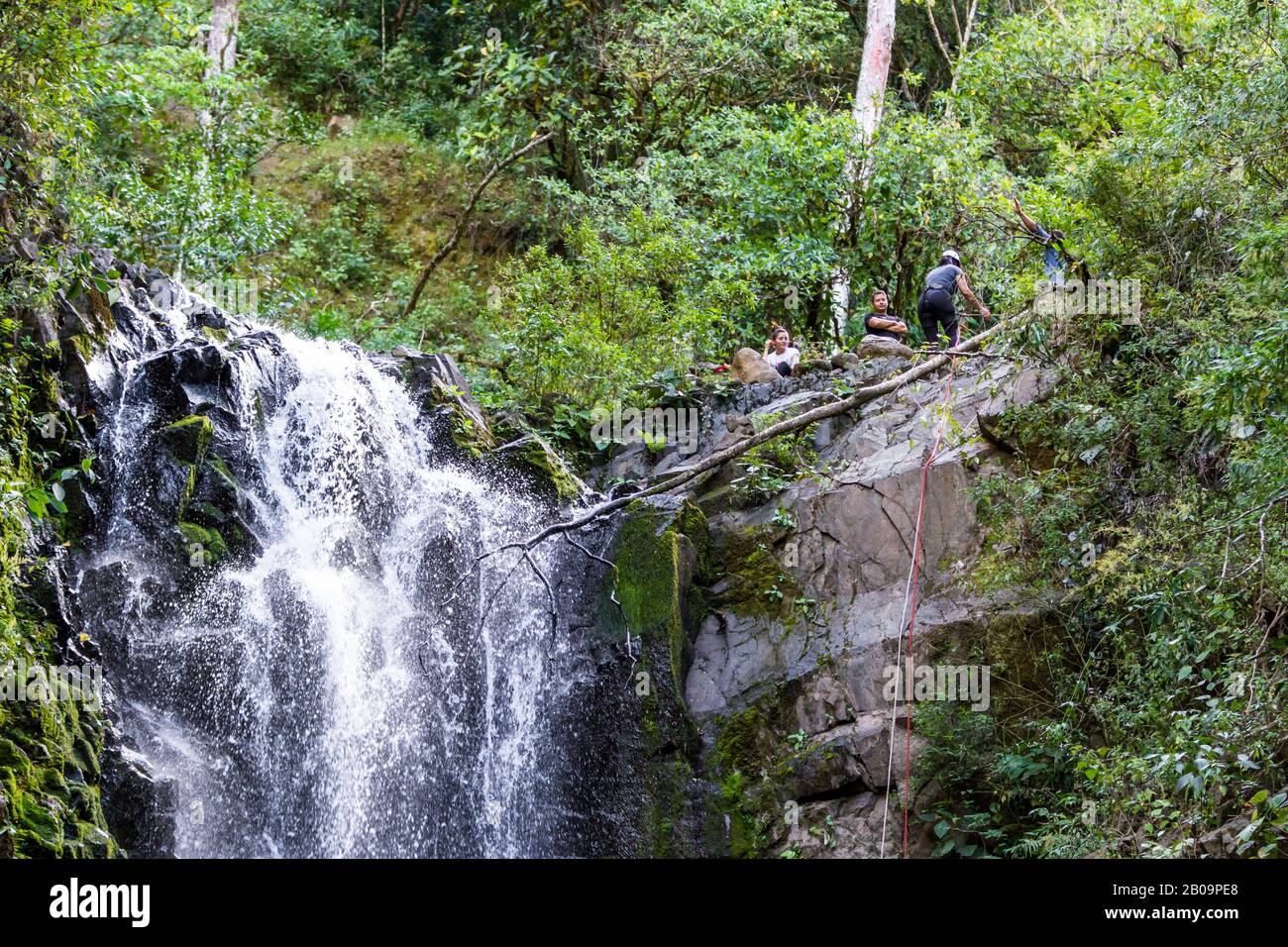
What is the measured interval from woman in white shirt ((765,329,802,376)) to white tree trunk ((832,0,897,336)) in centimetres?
232

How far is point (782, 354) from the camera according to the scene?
16.4m

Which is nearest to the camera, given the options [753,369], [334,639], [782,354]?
[334,639]

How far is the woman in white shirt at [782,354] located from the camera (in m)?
16.1

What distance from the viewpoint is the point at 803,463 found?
42.4 ft

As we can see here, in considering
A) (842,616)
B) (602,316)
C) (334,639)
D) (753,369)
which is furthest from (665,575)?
(602,316)

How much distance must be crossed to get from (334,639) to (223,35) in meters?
14.0

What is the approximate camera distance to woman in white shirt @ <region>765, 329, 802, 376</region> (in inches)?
632

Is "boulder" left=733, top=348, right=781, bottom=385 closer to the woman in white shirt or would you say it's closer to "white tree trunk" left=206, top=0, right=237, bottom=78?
the woman in white shirt

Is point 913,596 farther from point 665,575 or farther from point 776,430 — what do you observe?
point 665,575

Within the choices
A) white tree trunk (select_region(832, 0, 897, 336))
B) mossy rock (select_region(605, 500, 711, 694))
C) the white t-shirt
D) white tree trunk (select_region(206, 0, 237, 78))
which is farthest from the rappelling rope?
white tree trunk (select_region(206, 0, 237, 78))

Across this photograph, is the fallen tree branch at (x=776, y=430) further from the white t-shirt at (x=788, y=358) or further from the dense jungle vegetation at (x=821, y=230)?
the white t-shirt at (x=788, y=358)

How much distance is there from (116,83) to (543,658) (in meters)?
8.20

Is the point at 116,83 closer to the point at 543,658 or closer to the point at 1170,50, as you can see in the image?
the point at 543,658
